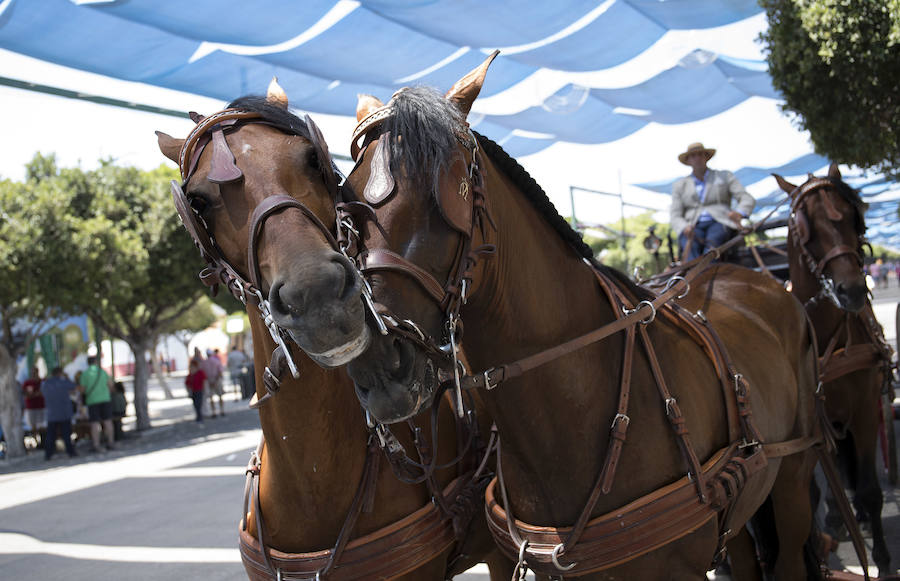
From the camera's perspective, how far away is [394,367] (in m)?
1.50

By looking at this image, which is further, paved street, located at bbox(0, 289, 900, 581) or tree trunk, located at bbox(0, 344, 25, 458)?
tree trunk, located at bbox(0, 344, 25, 458)

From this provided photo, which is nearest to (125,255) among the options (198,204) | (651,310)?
(198,204)

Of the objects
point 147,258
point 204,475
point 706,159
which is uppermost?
point 147,258

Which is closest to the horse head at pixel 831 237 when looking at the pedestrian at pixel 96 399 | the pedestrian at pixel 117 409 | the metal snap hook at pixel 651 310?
the metal snap hook at pixel 651 310

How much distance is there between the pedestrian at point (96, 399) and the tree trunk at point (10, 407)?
118cm

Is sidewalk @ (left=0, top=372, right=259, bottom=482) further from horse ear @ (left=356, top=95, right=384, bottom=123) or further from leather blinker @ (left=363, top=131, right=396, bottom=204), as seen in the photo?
leather blinker @ (left=363, top=131, right=396, bottom=204)

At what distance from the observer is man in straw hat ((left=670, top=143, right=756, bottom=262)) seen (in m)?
4.84

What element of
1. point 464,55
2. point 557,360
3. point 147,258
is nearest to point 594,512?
point 557,360

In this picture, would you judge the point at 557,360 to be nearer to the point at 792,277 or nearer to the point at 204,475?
the point at 792,277

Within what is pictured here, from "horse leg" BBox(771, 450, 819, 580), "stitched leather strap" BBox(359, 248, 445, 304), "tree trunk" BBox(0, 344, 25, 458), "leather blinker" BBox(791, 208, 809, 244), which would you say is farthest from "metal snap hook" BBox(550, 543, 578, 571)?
"tree trunk" BBox(0, 344, 25, 458)

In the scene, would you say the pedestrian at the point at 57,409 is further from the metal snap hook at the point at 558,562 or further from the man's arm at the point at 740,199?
the metal snap hook at the point at 558,562

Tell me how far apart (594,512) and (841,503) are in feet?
6.26

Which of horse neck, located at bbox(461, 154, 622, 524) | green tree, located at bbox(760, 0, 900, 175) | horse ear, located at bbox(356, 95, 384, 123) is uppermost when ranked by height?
green tree, located at bbox(760, 0, 900, 175)

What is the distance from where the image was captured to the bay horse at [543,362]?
159cm
